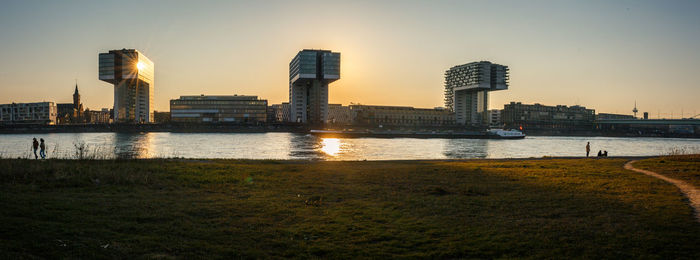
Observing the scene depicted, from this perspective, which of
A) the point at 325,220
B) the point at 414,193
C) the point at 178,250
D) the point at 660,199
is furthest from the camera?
the point at 414,193

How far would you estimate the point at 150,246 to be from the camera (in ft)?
28.9

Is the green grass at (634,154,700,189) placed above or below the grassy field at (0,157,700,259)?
above

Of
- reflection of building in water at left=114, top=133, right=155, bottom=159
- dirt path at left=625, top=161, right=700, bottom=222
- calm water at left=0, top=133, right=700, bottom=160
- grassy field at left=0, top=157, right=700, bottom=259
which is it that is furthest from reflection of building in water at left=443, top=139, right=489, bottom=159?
grassy field at left=0, top=157, right=700, bottom=259

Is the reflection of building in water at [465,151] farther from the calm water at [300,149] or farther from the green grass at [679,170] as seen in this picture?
the green grass at [679,170]

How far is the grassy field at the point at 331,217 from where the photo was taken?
341 inches

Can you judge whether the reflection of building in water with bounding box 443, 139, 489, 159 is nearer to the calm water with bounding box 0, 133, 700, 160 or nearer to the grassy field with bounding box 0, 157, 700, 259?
the calm water with bounding box 0, 133, 700, 160

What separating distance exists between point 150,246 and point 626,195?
15.6 meters

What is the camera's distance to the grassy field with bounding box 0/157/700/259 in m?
8.67

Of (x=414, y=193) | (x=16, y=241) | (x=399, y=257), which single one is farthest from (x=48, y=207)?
(x=414, y=193)

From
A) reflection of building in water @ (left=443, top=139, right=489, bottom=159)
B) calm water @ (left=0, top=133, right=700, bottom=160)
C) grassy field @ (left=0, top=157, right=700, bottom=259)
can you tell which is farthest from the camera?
reflection of building in water @ (left=443, top=139, right=489, bottom=159)

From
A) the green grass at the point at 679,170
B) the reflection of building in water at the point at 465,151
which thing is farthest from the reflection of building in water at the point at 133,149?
the reflection of building in water at the point at 465,151

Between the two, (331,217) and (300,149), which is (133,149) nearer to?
(300,149)

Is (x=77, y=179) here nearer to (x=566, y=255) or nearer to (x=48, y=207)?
(x=48, y=207)

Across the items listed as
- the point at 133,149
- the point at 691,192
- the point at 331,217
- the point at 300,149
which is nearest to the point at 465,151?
the point at 300,149
